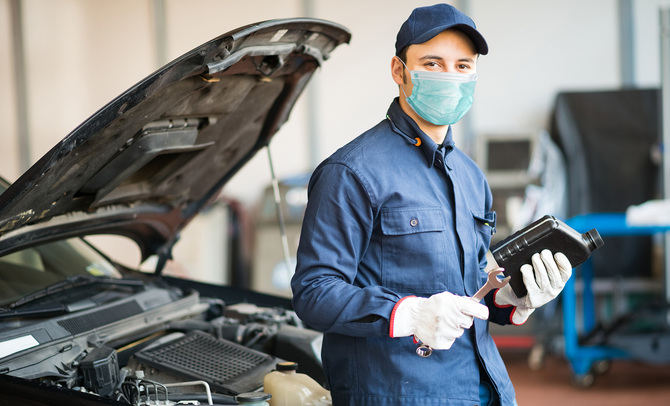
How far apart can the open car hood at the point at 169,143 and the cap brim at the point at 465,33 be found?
410 mm

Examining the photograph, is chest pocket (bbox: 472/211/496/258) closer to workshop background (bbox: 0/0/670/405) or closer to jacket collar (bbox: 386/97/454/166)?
→ jacket collar (bbox: 386/97/454/166)

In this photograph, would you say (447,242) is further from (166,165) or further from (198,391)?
(166,165)

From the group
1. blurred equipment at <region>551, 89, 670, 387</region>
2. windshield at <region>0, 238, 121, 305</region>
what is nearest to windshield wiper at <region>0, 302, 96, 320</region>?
windshield at <region>0, 238, 121, 305</region>

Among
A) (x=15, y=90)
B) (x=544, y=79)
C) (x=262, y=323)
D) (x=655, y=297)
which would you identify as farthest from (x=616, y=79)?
(x=15, y=90)

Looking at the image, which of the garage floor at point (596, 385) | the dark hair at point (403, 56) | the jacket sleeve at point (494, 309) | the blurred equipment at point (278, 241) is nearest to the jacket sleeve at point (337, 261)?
the dark hair at point (403, 56)

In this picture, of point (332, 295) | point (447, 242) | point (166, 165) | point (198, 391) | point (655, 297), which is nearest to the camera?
point (332, 295)

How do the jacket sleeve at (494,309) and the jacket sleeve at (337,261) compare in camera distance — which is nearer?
the jacket sleeve at (337,261)

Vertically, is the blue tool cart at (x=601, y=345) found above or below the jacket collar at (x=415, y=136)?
below

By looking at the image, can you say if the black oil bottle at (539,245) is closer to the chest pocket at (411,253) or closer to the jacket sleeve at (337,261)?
the chest pocket at (411,253)

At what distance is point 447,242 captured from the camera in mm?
1673

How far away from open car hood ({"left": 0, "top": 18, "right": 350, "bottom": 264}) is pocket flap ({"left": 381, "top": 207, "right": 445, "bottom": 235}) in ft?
1.95

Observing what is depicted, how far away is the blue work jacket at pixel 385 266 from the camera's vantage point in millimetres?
1558

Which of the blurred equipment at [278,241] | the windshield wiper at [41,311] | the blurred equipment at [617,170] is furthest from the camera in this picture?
the blurred equipment at [278,241]

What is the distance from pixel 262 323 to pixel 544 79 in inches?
176
